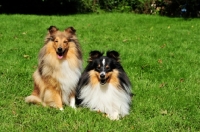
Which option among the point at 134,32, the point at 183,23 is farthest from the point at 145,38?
the point at 183,23

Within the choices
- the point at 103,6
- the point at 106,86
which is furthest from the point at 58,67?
the point at 103,6

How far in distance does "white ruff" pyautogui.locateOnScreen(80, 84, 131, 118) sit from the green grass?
5.8 inches

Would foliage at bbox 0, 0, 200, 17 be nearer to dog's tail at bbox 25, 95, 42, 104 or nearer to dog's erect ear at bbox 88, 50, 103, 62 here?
dog's erect ear at bbox 88, 50, 103, 62

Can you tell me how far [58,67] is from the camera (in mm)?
4832

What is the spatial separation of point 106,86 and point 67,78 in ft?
2.25

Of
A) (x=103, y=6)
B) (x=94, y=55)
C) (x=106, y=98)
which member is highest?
(x=94, y=55)

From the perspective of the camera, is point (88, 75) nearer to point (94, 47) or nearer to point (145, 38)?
point (94, 47)

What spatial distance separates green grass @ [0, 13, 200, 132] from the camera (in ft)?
14.6

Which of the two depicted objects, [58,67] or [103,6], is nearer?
[58,67]

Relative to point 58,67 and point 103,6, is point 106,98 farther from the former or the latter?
point 103,6

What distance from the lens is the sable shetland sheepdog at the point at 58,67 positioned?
4.78m

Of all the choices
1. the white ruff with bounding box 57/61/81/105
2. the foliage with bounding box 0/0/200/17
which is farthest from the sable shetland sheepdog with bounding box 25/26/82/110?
the foliage with bounding box 0/0/200/17

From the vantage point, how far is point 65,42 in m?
4.77

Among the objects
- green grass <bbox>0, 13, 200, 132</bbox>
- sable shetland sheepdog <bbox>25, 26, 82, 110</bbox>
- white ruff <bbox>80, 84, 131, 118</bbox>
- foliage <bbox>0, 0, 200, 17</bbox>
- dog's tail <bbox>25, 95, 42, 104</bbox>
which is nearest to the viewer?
green grass <bbox>0, 13, 200, 132</bbox>
